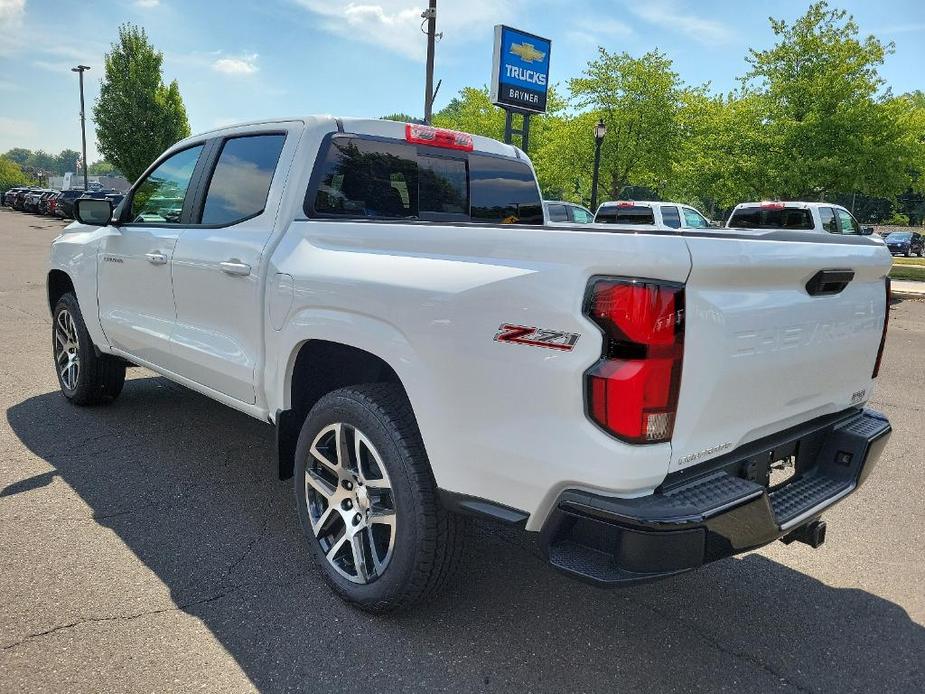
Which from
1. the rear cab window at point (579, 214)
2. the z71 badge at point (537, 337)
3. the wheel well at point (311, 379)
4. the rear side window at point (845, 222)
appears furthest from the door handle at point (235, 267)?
the rear cab window at point (579, 214)

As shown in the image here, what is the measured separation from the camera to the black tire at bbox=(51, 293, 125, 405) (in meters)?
5.02

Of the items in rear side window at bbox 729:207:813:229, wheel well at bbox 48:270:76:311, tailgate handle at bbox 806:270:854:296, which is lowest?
wheel well at bbox 48:270:76:311

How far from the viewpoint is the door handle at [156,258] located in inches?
153

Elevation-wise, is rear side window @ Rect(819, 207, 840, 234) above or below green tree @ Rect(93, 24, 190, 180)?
below

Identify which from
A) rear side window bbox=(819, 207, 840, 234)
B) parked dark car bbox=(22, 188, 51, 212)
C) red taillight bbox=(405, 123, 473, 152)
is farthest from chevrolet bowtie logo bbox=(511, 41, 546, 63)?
parked dark car bbox=(22, 188, 51, 212)

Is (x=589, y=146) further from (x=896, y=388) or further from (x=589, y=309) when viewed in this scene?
(x=589, y=309)

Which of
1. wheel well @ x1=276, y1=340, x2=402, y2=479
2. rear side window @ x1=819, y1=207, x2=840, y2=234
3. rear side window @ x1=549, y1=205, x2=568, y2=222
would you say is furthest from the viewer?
rear side window @ x1=549, y1=205, x2=568, y2=222

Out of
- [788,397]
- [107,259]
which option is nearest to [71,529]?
[107,259]

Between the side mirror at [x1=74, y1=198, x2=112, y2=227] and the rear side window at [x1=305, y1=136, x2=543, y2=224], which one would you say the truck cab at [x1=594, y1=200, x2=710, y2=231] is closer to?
the rear side window at [x1=305, y1=136, x2=543, y2=224]

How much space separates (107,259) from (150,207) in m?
0.53

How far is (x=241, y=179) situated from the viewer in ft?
11.8

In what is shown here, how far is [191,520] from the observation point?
3.52 metres

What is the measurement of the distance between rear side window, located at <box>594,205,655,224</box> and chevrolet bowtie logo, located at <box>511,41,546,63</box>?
4.93 metres

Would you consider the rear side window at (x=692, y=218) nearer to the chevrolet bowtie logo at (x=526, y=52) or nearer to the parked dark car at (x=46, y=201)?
the chevrolet bowtie logo at (x=526, y=52)
